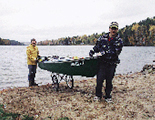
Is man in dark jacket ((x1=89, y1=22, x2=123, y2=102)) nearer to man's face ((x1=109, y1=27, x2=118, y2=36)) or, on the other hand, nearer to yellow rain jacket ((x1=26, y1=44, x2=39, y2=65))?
man's face ((x1=109, y1=27, x2=118, y2=36))

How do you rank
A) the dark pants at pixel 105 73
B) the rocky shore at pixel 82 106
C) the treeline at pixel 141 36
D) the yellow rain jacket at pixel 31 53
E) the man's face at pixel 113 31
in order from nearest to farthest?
the rocky shore at pixel 82 106 → the man's face at pixel 113 31 → the dark pants at pixel 105 73 → the yellow rain jacket at pixel 31 53 → the treeline at pixel 141 36

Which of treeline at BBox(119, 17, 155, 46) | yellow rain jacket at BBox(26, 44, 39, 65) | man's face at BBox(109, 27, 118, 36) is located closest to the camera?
man's face at BBox(109, 27, 118, 36)

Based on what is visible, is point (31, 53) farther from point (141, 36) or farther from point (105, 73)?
point (141, 36)

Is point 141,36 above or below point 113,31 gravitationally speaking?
above

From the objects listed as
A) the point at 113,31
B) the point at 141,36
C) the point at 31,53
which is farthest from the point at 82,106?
the point at 141,36

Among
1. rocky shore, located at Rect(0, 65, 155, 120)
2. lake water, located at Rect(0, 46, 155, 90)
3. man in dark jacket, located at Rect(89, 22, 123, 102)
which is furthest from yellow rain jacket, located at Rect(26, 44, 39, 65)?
lake water, located at Rect(0, 46, 155, 90)

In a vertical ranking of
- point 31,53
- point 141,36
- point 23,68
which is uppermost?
point 141,36

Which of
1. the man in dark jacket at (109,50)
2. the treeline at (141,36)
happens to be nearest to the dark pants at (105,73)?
the man in dark jacket at (109,50)

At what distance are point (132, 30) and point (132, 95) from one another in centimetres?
12477

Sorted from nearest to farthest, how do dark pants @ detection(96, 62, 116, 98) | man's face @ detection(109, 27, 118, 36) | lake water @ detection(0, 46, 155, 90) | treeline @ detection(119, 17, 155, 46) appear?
man's face @ detection(109, 27, 118, 36)
dark pants @ detection(96, 62, 116, 98)
lake water @ detection(0, 46, 155, 90)
treeline @ detection(119, 17, 155, 46)

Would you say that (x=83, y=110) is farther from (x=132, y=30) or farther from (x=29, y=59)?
(x=132, y=30)

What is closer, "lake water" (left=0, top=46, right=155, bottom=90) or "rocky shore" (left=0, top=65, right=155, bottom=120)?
"rocky shore" (left=0, top=65, right=155, bottom=120)

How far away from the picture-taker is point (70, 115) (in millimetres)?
4445

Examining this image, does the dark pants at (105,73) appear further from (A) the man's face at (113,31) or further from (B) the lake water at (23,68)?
(B) the lake water at (23,68)
